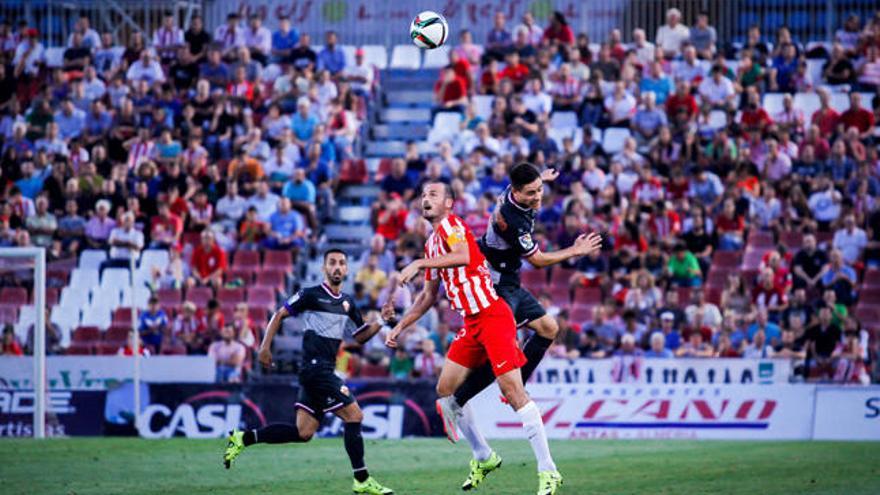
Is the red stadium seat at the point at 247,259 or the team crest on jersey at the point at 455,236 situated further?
the red stadium seat at the point at 247,259

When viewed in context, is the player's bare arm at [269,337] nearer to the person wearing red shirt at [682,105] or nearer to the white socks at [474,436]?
the white socks at [474,436]

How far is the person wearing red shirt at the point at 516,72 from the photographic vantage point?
28438mm

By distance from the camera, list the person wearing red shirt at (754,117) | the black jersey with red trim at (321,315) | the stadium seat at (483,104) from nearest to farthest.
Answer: the black jersey with red trim at (321,315) < the person wearing red shirt at (754,117) < the stadium seat at (483,104)

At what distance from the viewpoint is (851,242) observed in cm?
2447

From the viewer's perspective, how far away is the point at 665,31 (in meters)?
28.8

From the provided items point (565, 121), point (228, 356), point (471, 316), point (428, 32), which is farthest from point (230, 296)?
point (471, 316)

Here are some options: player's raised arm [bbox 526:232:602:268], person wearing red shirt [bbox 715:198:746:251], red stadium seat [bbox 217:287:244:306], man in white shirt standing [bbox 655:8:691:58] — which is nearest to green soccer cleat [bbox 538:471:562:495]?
player's raised arm [bbox 526:232:602:268]

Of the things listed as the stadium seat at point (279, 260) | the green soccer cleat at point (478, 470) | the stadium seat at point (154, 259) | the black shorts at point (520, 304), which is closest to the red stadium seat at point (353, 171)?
the stadium seat at point (279, 260)

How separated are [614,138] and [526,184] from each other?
14.8 meters

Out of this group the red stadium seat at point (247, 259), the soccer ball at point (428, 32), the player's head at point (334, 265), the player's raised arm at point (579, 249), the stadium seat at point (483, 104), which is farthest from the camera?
the stadium seat at point (483, 104)

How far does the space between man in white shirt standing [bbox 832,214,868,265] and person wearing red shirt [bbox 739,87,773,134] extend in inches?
113

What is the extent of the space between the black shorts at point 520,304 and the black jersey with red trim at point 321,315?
4.35 ft

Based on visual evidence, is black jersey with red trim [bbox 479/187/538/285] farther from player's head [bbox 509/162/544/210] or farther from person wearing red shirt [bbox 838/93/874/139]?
person wearing red shirt [bbox 838/93/874/139]

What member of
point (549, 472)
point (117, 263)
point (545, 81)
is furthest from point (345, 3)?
point (549, 472)
